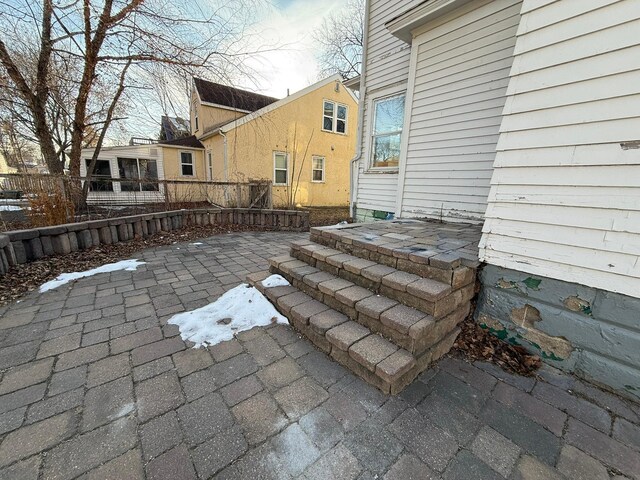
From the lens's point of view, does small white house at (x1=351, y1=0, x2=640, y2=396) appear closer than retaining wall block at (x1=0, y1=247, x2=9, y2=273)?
Yes

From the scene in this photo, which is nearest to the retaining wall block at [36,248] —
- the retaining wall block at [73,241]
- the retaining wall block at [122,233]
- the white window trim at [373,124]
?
the retaining wall block at [73,241]

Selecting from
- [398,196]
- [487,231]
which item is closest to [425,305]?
[487,231]

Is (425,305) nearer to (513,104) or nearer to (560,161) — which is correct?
(560,161)

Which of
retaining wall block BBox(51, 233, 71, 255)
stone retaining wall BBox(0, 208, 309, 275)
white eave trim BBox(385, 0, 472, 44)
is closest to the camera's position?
white eave trim BBox(385, 0, 472, 44)

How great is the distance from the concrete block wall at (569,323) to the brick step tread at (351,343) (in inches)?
39.2

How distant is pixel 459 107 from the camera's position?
358cm

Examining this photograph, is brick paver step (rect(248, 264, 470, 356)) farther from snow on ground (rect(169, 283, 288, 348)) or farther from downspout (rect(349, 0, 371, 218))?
downspout (rect(349, 0, 371, 218))

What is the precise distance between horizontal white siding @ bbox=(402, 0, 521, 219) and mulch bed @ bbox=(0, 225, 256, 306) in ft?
16.1

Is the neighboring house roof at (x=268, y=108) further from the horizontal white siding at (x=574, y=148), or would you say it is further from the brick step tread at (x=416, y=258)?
the horizontal white siding at (x=574, y=148)

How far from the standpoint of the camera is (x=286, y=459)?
1260mm

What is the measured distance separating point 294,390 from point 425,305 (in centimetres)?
111

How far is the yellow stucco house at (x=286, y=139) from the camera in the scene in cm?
1041

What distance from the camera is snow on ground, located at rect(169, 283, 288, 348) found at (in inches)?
87.5

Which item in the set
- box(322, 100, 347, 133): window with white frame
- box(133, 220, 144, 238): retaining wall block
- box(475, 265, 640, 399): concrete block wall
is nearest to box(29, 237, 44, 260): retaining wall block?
box(133, 220, 144, 238): retaining wall block
